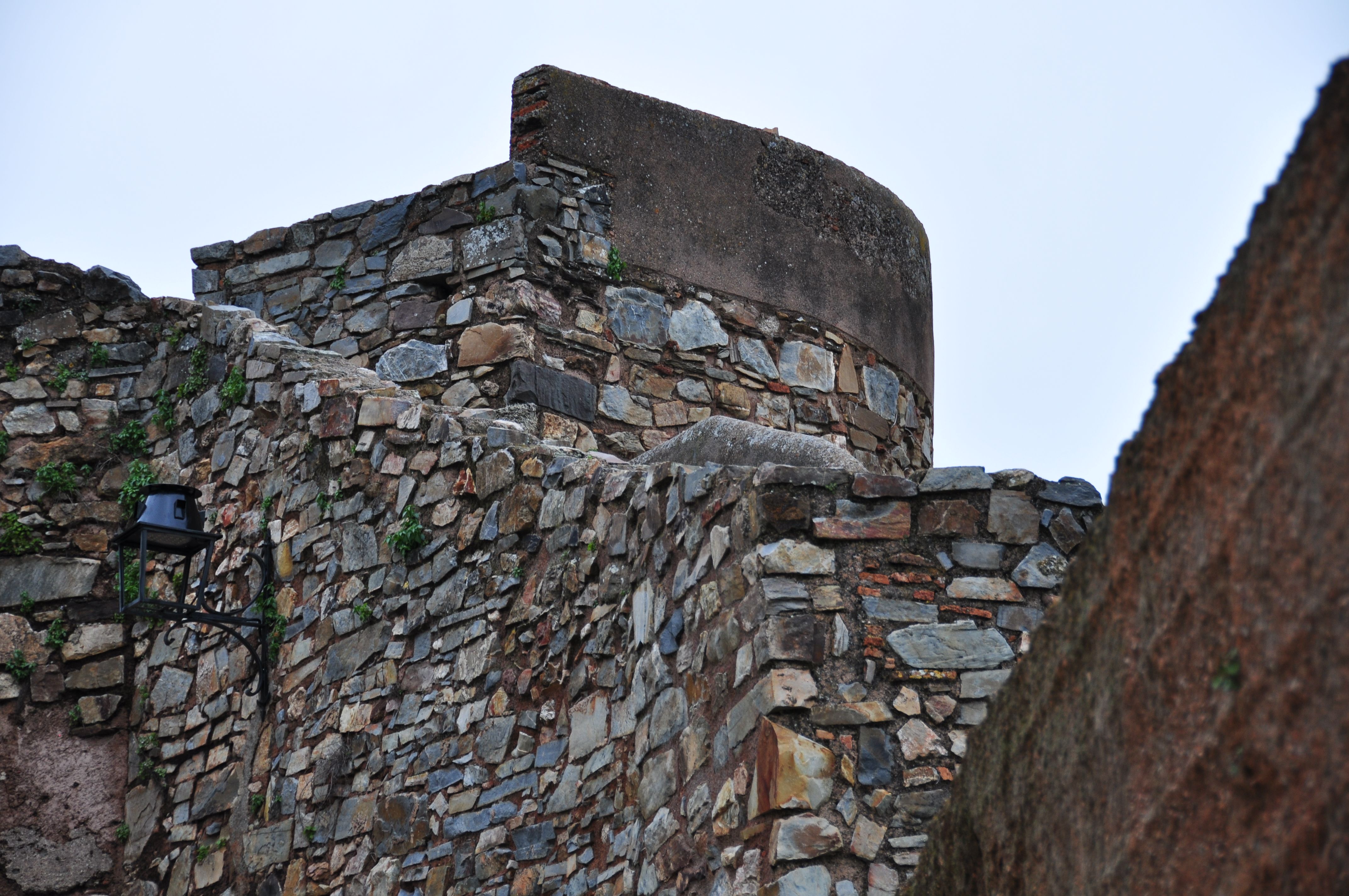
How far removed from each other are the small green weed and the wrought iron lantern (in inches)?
179

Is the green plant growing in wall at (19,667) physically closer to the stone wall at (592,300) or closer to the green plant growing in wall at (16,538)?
the green plant growing in wall at (16,538)

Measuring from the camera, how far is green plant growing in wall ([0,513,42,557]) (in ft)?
22.0

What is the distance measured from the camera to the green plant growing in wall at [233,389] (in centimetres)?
655

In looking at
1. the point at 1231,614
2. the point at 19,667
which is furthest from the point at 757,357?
the point at 1231,614

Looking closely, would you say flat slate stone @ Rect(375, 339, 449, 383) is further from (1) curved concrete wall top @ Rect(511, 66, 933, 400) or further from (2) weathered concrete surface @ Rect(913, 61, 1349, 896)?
(2) weathered concrete surface @ Rect(913, 61, 1349, 896)

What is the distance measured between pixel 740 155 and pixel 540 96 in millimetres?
1122

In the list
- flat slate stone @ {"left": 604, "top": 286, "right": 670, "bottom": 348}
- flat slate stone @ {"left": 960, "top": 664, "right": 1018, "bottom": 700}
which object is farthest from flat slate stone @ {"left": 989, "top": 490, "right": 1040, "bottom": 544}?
flat slate stone @ {"left": 604, "top": 286, "right": 670, "bottom": 348}

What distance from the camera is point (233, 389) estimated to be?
21.6 feet

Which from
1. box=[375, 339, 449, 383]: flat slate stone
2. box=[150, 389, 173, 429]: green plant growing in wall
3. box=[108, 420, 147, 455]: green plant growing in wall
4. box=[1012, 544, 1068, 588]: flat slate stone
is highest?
box=[375, 339, 449, 383]: flat slate stone

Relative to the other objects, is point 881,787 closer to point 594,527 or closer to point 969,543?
point 969,543

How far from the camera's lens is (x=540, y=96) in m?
7.32

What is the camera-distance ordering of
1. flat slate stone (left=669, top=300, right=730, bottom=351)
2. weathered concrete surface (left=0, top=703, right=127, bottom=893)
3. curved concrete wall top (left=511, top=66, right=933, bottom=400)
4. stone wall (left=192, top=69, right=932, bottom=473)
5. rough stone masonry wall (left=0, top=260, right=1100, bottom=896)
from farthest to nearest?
1. curved concrete wall top (left=511, top=66, right=933, bottom=400)
2. flat slate stone (left=669, top=300, right=730, bottom=351)
3. stone wall (left=192, top=69, right=932, bottom=473)
4. weathered concrete surface (left=0, top=703, right=127, bottom=893)
5. rough stone masonry wall (left=0, top=260, right=1100, bottom=896)

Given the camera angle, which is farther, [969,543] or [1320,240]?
[969,543]

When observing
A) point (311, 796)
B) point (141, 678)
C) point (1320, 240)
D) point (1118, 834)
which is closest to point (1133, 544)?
point (1118, 834)
